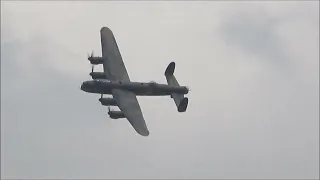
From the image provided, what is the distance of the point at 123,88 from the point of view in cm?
11812

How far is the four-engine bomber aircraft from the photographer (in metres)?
114

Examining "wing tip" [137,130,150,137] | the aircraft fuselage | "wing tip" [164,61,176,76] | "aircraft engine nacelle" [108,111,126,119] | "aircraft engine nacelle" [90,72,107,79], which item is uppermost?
"wing tip" [164,61,176,76]

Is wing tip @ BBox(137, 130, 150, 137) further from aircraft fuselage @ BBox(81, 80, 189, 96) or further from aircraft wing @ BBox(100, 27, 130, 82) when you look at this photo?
aircraft wing @ BBox(100, 27, 130, 82)

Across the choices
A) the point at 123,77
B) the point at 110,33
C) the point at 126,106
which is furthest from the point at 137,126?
the point at 110,33

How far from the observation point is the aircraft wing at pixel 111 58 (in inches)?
4798

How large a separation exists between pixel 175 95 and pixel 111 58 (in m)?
→ 11.9

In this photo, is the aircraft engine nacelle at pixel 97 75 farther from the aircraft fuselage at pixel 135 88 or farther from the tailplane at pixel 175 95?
the tailplane at pixel 175 95

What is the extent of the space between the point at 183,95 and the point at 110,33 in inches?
728

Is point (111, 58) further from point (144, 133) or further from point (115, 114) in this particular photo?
point (144, 133)

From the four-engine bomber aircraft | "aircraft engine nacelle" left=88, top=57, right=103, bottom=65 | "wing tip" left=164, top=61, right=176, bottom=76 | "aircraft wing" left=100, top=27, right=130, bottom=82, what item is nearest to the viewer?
the four-engine bomber aircraft

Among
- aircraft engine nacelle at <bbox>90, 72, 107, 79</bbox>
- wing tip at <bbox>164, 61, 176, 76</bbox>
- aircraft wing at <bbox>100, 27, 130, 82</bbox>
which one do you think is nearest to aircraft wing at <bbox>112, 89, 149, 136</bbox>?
aircraft wing at <bbox>100, 27, 130, 82</bbox>

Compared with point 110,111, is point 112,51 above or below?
above

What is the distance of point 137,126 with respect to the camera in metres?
110

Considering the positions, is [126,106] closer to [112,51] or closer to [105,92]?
[105,92]
